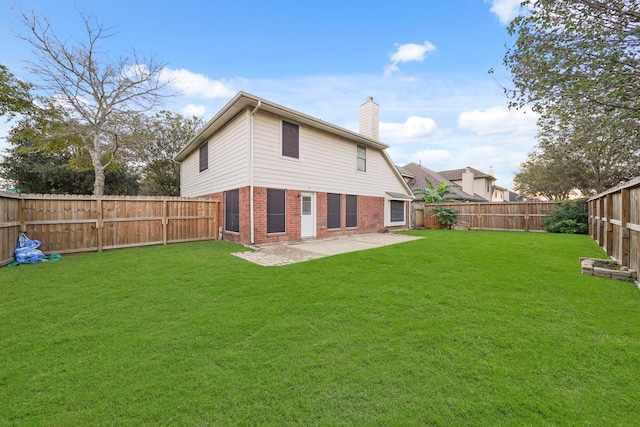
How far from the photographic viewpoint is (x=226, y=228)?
34.8 feet

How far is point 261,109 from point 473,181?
2886 centimetres

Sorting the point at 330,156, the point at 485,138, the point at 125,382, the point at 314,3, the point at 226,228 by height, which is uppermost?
the point at 314,3

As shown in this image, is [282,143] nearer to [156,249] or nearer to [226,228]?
[226,228]

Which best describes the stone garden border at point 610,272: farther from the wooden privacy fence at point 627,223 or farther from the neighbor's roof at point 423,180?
the neighbor's roof at point 423,180

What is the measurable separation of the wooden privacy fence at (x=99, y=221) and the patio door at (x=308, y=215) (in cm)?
352

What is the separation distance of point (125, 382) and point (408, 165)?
1212 inches

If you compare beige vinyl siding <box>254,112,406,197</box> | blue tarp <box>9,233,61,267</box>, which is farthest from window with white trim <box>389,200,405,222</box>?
blue tarp <box>9,233,61,267</box>

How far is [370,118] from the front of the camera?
13727 millimetres

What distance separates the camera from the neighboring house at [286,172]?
9023 millimetres

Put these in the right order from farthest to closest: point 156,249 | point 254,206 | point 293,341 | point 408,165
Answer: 1. point 408,165
2. point 254,206
3. point 156,249
4. point 293,341

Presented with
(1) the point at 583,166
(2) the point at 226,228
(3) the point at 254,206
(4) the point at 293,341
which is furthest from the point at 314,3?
(1) the point at 583,166

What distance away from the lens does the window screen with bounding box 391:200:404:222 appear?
15.3m

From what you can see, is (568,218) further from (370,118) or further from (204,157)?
(204,157)

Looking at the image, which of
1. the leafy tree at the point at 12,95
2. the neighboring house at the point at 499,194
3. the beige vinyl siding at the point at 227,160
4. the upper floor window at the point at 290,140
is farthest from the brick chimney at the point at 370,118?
the neighboring house at the point at 499,194
